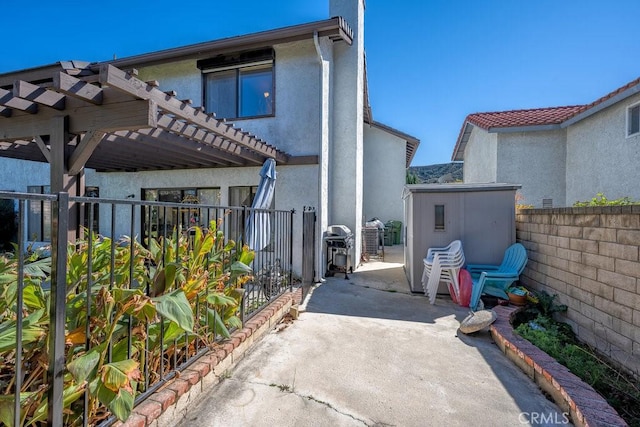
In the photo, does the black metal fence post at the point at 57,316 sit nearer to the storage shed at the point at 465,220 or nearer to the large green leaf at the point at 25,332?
the large green leaf at the point at 25,332

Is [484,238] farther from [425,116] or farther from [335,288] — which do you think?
[425,116]

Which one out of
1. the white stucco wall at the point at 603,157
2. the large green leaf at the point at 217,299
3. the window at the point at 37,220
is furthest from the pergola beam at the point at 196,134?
the white stucco wall at the point at 603,157

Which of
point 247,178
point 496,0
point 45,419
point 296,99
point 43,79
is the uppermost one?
point 496,0

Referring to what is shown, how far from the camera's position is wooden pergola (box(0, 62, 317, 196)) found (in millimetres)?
3258

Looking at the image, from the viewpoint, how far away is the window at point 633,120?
7251 millimetres

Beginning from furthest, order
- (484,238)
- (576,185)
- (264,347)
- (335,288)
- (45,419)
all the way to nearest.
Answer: (576,185), (335,288), (484,238), (264,347), (45,419)

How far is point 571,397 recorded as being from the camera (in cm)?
246

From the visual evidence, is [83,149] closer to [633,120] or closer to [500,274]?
[500,274]

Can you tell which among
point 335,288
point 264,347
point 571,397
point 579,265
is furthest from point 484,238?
point 264,347

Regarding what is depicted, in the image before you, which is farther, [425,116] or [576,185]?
[425,116]

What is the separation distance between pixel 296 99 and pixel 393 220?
30.6 ft

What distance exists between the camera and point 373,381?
2.90 m

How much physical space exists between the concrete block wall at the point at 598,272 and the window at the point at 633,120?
4.89 m

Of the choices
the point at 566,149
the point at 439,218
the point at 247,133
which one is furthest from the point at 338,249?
the point at 566,149
